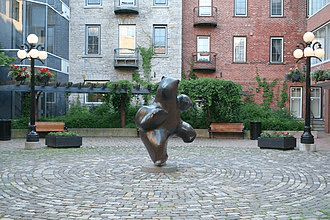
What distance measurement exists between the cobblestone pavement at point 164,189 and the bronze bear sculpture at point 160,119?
574 millimetres

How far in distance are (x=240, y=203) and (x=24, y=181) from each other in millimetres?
4178

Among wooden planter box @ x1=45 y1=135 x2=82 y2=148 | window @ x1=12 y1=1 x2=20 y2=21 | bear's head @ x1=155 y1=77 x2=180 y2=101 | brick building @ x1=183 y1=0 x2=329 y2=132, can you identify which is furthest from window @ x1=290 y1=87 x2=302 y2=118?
bear's head @ x1=155 y1=77 x2=180 y2=101

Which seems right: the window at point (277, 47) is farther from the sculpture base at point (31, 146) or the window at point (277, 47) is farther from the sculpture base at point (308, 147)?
the sculpture base at point (31, 146)

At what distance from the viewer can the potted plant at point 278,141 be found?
14.0m

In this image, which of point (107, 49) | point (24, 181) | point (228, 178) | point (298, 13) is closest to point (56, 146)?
point (24, 181)

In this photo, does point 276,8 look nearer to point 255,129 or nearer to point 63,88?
point 255,129

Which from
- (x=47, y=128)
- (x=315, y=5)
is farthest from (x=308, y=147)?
(x=315, y=5)

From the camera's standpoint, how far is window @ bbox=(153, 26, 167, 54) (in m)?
28.3

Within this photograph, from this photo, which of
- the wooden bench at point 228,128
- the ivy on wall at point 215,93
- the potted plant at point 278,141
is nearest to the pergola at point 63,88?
the ivy on wall at point 215,93

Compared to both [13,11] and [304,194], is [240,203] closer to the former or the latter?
[304,194]

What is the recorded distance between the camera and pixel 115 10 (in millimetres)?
27812

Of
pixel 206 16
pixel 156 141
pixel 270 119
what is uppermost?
pixel 206 16

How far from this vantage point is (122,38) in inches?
1117

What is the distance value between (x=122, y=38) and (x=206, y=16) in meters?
6.06
